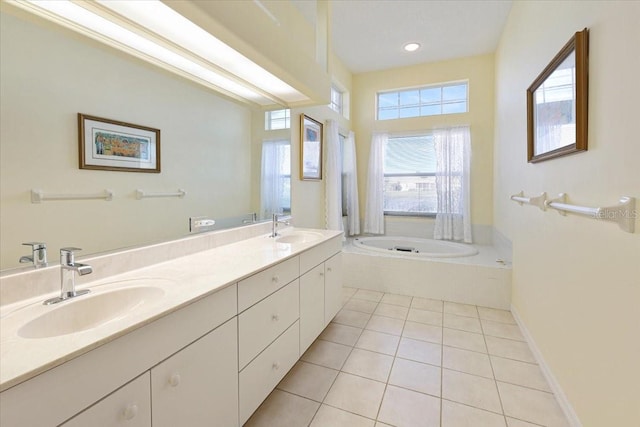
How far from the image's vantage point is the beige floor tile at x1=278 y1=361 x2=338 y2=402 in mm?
1654

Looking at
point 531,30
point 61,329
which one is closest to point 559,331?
point 531,30

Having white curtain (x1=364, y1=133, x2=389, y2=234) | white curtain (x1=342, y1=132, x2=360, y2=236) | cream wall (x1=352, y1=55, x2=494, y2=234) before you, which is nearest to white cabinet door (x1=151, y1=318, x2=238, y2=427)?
white curtain (x1=342, y1=132, x2=360, y2=236)

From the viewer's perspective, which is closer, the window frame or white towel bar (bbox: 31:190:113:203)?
white towel bar (bbox: 31:190:113:203)

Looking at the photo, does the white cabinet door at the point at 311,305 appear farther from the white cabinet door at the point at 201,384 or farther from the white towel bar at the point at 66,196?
the white towel bar at the point at 66,196

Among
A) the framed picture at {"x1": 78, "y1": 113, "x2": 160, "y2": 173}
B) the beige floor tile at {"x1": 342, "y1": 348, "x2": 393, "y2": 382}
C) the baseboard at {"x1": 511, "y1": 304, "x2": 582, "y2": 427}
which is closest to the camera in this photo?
the framed picture at {"x1": 78, "y1": 113, "x2": 160, "y2": 173}

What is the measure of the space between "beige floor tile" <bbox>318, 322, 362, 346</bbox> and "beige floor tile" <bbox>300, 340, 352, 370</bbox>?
0.06m

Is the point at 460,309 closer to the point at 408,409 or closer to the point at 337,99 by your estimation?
the point at 408,409

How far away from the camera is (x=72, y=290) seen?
0.98m

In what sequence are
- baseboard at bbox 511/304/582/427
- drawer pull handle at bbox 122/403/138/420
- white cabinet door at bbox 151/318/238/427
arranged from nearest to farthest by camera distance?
drawer pull handle at bbox 122/403/138/420
white cabinet door at bbox 151/318/238/427
baseboard at bbox 511/304/582/427

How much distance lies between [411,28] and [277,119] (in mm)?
1850

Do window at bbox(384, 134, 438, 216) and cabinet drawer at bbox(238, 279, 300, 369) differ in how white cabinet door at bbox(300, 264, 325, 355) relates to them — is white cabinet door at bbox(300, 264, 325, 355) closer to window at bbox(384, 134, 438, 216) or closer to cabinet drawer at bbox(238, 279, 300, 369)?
cabinet drawer at bbox(238, 279, 300, 369)

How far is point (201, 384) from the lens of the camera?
1.04 meters

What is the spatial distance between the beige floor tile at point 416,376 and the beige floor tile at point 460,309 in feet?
3.14

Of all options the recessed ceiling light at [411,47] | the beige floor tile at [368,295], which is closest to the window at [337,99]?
the recessed ceiling light at [411,47]
